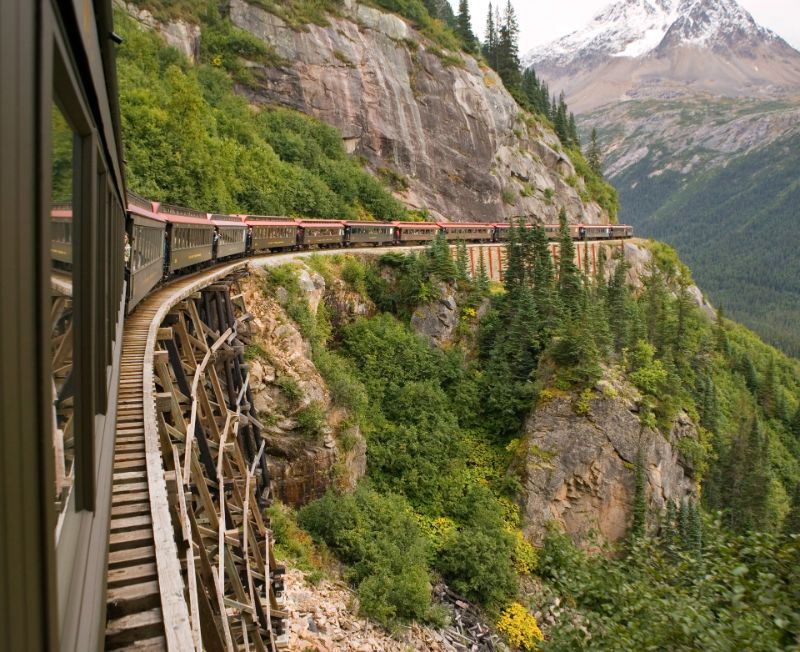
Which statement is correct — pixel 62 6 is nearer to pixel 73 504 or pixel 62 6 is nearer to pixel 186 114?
pixel 73 504

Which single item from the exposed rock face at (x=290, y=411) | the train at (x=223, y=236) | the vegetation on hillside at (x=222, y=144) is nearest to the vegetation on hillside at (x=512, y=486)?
the exposed rock face at (x=290, y=411)

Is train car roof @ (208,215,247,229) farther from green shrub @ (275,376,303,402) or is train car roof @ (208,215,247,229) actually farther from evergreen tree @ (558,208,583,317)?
evergreen tree @ (558,208,583,317)

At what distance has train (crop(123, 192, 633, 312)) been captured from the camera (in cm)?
967

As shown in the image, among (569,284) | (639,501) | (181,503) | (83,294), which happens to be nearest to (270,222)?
(569,284)

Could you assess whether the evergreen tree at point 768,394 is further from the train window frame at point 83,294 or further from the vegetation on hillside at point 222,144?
the train window frame at point 83,294

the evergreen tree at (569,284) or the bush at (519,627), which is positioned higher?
the evergreen tree at (569,284)

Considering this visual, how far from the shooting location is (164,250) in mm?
12836

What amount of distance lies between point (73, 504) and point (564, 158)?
62.0 m

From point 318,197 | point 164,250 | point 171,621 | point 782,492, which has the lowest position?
point 782,492

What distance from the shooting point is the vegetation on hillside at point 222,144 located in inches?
926

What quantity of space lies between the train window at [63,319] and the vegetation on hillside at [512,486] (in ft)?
20.0

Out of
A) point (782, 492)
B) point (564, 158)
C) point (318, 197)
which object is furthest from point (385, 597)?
point (564, 158)

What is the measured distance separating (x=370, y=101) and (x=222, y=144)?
18126mm

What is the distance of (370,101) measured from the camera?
143 ft
